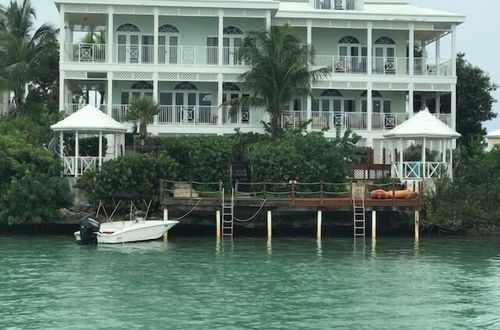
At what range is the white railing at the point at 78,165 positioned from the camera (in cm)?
3397

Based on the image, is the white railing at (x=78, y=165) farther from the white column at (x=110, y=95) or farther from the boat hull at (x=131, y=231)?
the white column at (x=110, y=95)

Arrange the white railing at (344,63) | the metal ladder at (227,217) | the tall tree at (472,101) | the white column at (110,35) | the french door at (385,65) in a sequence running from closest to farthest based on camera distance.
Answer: the metal ladder at (227,217) < the white column at (110,35) < the white railing at (344,63) < the french door at (385,65) < the tall tree at (472,101)

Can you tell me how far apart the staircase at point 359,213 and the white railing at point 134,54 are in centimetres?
1416

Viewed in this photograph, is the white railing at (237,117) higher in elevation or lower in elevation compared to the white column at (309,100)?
lower

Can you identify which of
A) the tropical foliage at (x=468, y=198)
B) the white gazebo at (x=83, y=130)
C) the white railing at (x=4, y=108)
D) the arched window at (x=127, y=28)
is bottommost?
the tropical foliage at (x=468, y=198)

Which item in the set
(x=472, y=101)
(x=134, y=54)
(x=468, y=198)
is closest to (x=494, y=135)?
(x=472, y=101)

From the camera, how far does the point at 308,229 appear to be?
34.1m

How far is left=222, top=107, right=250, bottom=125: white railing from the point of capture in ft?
130

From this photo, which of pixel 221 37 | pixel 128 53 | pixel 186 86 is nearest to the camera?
pixel 221 37

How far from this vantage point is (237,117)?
1575 inches

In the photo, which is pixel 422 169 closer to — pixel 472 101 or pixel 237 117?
pixel 237 117

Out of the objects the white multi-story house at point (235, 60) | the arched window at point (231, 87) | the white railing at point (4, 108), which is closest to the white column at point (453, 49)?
the white multi-story house at point (235, 60)

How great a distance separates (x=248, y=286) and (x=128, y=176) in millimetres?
13498

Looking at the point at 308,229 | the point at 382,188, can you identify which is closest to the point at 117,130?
the point at 308,229
